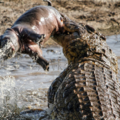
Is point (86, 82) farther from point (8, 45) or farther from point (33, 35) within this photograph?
point (8, 45)

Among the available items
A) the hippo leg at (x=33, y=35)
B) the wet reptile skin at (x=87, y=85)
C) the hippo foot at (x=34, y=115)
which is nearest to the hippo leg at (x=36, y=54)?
the hippo leg at (x=33, y=35)

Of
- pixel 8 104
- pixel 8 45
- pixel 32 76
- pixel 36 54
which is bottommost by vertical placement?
pixel 32 76

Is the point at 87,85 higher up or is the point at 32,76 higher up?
the point at 87,85

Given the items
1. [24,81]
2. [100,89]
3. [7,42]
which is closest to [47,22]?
[7,42]

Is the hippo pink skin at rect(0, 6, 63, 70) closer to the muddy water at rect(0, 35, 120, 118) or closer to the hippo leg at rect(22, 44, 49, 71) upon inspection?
the hippo leg at rect(22, 44, 49, 71)

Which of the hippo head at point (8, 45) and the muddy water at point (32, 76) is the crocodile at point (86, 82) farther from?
the muddy water at point (32, 76)

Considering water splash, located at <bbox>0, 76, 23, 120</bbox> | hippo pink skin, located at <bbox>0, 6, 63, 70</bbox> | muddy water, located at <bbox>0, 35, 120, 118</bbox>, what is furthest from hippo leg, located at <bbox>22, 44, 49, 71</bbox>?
muddy water, located at <bbox>0, 35, 120, 118</bbox>

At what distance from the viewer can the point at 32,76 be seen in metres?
5.18

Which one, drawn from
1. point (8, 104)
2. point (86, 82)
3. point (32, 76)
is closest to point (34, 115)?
point (8, 104)

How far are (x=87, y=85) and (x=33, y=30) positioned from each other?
2.32ft

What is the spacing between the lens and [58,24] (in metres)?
2.90

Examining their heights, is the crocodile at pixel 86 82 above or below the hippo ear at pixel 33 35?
below

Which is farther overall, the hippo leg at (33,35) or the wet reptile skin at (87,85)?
the wet reptile skin at (87,85)

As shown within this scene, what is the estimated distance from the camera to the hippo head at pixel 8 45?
2.02m
